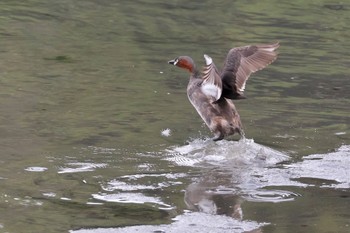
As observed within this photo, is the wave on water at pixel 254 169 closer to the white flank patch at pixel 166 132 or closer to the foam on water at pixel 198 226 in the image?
the white flank patch at pixel 166 132

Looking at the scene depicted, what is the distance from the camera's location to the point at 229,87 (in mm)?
9359

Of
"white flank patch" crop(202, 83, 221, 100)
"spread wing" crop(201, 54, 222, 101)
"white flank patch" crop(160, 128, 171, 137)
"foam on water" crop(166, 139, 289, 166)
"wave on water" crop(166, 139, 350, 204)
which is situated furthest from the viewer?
"white flank patch" crop(160, 128, 171, 137)

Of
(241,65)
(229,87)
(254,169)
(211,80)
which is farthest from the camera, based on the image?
(241,65)

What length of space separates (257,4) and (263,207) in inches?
471

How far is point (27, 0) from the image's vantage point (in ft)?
59.1

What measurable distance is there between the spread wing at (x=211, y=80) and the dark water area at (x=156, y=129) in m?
0.49

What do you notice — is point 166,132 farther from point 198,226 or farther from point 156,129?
point 198,226

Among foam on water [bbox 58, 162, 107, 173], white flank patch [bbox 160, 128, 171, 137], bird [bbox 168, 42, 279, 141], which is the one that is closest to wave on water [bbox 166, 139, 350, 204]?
bird [bbox 168, 42, 279, 141]

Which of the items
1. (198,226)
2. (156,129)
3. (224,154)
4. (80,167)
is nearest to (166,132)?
(156,129)

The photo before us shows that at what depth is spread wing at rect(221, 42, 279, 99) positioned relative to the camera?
938cm

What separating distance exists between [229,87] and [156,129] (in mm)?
1060

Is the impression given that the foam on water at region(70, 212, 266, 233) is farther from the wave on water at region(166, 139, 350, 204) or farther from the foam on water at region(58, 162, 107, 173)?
the foam on water at region(58, 162, 107, 173)

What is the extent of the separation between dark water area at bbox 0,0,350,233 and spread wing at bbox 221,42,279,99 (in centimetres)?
53

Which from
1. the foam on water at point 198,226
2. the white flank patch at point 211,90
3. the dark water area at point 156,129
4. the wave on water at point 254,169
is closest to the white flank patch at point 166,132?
the dark water area at point 156,129
